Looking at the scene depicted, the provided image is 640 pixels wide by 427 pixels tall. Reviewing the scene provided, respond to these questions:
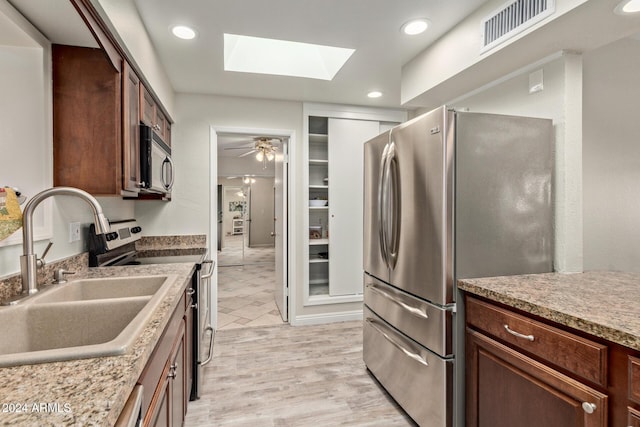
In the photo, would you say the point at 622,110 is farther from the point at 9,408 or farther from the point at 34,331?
the point at 34,331

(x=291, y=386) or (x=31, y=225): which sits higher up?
(x=31, y=225)

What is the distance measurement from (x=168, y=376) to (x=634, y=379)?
154 cm

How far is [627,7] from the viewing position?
1.33 meters

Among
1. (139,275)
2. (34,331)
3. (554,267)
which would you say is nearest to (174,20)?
(139,275)

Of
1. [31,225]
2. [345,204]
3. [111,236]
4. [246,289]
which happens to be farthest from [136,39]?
[246,289]

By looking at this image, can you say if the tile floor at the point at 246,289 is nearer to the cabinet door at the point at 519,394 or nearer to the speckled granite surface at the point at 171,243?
the speckled granite surface at the point at 171,243

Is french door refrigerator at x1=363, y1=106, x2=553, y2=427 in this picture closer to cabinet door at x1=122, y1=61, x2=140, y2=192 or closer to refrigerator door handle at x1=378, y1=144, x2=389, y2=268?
refrigerator door handle at x1=378, y1=144, x2=389, y2=268

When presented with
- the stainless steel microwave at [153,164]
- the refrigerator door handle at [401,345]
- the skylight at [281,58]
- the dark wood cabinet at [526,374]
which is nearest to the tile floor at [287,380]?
the refrigerator door handle at [401,345]

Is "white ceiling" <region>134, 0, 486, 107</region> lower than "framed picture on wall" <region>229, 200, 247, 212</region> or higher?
higher

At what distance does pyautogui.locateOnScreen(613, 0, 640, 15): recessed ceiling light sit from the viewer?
129cm

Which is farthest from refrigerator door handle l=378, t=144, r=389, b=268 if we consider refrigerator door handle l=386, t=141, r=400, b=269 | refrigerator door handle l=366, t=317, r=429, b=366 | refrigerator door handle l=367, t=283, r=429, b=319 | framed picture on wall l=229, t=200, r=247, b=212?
framed picture on wall l=229, t=200, r=247, b=212

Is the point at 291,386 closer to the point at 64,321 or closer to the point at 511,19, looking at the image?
the point at 64,321

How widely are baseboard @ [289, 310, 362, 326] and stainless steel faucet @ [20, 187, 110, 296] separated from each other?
2.49m

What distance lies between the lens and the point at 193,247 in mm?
3086
